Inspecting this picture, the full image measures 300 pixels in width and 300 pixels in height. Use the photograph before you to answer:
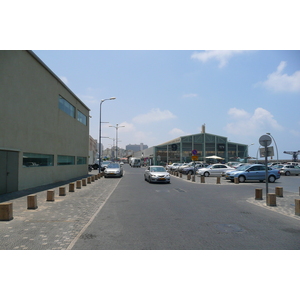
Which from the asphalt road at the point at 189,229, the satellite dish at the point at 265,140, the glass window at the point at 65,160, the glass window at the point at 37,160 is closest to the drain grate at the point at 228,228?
the asphalt road at the point at 189,229

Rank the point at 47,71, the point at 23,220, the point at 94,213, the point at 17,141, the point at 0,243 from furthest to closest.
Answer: the point at 47,71 < the point at 17,141 < the point at 94,213 < the point at 23,220 < the point at 0,243

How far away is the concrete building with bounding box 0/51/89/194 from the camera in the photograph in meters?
13.1

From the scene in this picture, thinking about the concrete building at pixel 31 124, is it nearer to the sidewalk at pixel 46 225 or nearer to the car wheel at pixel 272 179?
the sidewalk at pixel 46 225

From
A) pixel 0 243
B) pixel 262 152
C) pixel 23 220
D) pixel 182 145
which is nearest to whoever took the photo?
pixel 0 243

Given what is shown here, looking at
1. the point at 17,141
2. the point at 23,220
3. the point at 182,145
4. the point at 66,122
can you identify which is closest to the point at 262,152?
the point at 23,220

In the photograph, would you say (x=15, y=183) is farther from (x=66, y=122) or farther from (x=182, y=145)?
(x=182, y=145)

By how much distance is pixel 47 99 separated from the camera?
59.7 feet

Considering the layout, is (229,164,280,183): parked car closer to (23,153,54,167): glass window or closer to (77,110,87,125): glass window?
(23,153,54,167): glass window

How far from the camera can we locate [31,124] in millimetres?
15680

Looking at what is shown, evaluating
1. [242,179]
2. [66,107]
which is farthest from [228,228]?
[66,107]

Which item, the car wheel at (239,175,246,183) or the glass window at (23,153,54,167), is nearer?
the glass window at (23,153,54,167)

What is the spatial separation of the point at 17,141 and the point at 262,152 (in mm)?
12854

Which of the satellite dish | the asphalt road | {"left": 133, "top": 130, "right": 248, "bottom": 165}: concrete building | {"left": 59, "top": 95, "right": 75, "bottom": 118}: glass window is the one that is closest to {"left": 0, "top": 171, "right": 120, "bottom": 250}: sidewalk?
the asphalt road

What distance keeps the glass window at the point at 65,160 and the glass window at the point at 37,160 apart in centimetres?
166
